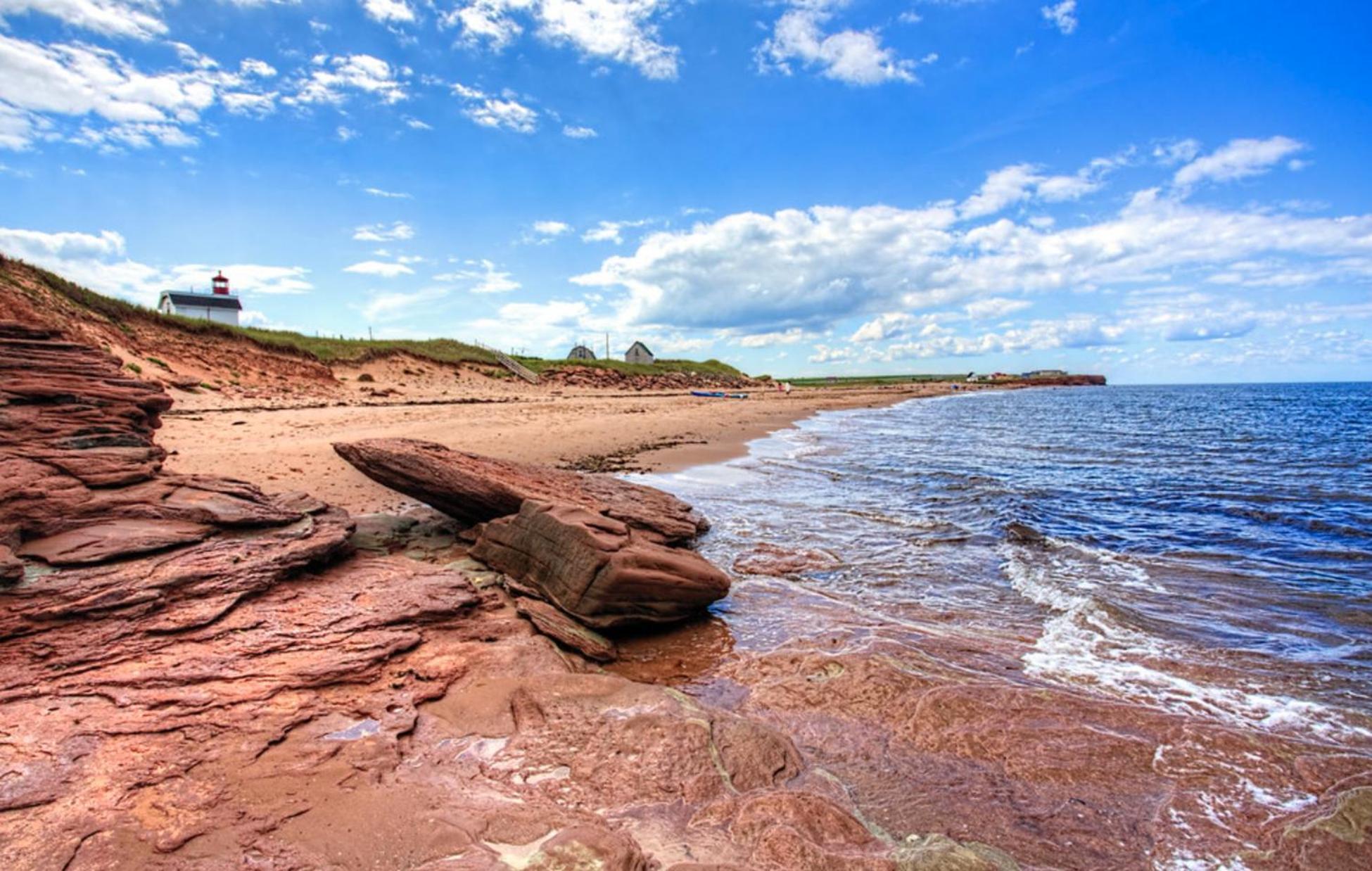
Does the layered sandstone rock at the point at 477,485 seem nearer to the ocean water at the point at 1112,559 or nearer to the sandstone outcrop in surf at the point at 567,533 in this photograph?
the sandstone outcrop in surf at the point at 567,533

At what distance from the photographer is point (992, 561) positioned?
9.51 m

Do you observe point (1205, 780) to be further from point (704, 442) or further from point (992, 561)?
point (704, 442)

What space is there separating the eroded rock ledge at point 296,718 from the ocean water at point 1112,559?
254 centimetres

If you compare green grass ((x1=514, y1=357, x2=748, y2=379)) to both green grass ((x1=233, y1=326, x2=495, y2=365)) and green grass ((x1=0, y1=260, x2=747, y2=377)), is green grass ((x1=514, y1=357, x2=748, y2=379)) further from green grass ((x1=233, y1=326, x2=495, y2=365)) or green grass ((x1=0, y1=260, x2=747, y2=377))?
green grass ((x1=233, y1=326, x2=495, y2=365))

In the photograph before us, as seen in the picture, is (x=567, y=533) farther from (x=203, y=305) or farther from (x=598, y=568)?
(x=203, y=305)

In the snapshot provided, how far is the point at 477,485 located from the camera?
8.32 m

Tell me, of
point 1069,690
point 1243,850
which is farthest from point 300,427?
point 1243,850

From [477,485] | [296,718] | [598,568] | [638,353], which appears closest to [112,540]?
[296,718]

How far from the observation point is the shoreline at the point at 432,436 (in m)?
11.2

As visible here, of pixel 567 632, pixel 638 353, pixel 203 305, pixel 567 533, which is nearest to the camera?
pixel 567 632

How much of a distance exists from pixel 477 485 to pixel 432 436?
9507 millimetres

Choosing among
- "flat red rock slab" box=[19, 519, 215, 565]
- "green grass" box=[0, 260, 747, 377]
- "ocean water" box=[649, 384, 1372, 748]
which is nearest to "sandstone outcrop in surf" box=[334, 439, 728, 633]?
"ocean water" box=[649, 384, 1372, 748]

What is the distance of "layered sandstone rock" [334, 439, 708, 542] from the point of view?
8367mm

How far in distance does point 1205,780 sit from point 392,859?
16.9ft
